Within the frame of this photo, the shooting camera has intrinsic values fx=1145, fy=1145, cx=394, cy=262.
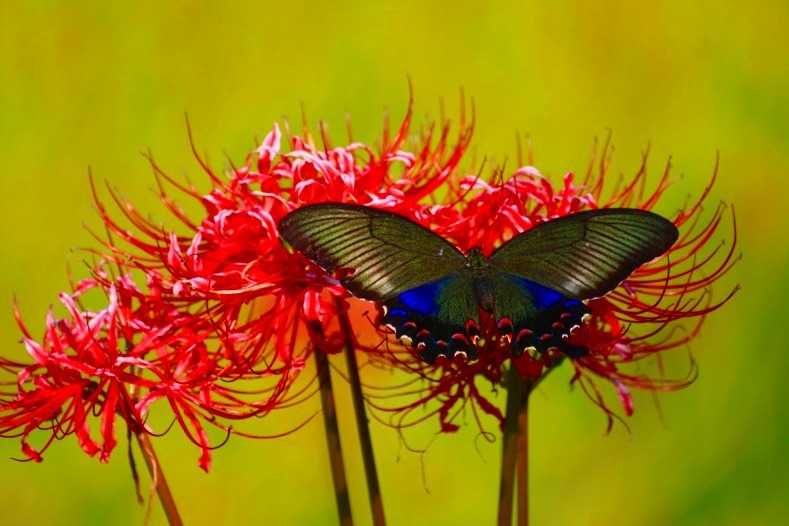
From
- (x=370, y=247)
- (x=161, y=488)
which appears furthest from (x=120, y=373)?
(x=370, y=247)

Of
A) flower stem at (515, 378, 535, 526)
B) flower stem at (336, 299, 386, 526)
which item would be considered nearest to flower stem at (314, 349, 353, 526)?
flower stem at (336, 299, 386, 526)

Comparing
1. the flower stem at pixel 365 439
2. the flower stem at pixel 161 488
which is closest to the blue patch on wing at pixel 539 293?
the flower stem at pixel 365 439

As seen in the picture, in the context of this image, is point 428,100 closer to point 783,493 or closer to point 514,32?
point 514,32

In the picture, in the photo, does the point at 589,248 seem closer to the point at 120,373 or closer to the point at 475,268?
the point at 475,268

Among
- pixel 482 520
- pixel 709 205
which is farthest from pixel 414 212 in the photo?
pixel 709 205

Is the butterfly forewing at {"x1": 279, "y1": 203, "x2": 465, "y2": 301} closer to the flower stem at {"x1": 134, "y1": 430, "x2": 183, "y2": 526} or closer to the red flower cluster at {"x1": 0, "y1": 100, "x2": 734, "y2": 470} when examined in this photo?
the red flower cluster at {"x1": 0, "y1": 100, "x2": 734, "y2": 470}
